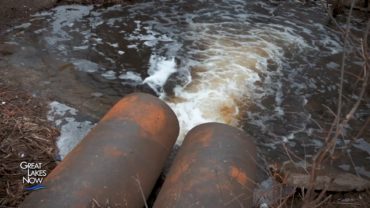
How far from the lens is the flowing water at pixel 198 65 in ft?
17.7

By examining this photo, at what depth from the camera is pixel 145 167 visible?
10.6ft

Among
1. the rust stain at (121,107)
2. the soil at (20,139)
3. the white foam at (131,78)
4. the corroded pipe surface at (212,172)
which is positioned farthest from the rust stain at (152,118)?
the white foam at (131,78)

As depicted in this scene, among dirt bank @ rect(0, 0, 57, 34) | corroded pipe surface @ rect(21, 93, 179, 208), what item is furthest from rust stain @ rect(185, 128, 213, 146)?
dirt bank @ rect(0, 0, 57, 34)

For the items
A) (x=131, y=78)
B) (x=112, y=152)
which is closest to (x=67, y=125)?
(x=131, y=78)

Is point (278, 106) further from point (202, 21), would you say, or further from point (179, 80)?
point (202, 21)

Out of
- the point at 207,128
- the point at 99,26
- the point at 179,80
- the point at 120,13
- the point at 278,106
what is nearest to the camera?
the point at 207,128

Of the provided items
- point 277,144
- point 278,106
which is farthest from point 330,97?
point 277,144

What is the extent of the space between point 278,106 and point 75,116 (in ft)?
9.59

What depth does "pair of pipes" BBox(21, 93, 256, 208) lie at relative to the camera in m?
2.79

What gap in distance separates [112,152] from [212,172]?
2.62 ft

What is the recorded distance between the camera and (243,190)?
9.89 feet

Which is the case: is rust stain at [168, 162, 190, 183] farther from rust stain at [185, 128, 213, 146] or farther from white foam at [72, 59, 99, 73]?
white foam at [72, 59, 99, 73]

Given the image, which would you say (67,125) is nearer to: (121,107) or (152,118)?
(121,107)

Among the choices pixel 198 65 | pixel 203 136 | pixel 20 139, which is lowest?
pixel 198 65
